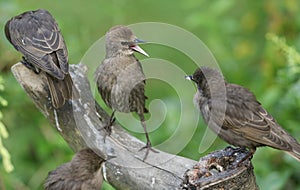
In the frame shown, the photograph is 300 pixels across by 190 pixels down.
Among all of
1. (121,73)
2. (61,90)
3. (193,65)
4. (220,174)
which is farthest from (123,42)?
(193,65)

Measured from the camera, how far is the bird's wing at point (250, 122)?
241 inches

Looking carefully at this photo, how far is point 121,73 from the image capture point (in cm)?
612

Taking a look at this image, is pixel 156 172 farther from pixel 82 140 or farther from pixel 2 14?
pixel 2 14

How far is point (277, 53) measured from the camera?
8.59m

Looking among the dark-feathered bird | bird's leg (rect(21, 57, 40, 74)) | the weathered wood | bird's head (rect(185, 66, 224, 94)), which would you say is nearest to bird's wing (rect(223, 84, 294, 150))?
bird's head (rect(185, 66, 224, 94))

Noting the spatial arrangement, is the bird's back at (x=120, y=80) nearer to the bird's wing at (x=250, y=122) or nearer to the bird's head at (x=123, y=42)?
the bird's head at (x=123, y=42)

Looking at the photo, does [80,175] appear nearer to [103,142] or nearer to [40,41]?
[103,142]

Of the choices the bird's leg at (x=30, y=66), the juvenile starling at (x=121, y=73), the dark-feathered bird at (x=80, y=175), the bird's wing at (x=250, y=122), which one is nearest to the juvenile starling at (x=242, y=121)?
the bird's wing at (x=250, y=122)

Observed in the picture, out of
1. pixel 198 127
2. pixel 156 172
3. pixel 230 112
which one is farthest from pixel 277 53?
pixel 156 172

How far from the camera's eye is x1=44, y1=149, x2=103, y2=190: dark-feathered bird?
19.1 ft

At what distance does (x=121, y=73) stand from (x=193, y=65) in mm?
3428

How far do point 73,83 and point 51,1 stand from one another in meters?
3.47

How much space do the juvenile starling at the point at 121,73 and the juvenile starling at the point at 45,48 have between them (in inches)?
10.1

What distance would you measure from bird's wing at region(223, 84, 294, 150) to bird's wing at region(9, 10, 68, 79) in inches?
47.5
